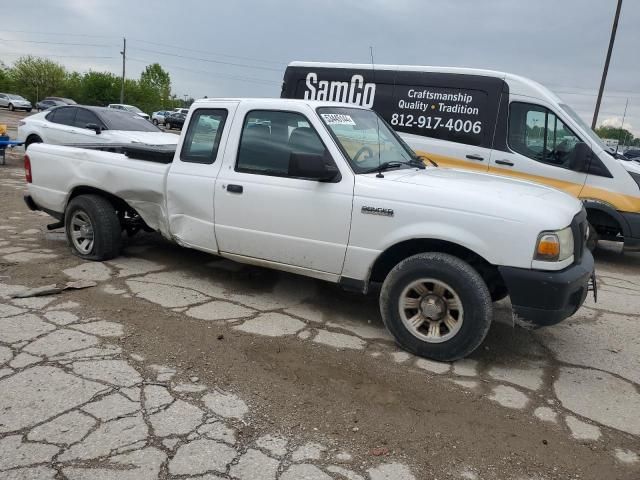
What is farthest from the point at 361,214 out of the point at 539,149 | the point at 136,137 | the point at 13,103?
the point at 13,103

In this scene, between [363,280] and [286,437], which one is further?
[363,280]

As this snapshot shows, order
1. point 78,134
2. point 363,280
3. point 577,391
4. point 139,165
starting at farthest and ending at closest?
point 78,134
point 139,165
point 363,280
point 577,391

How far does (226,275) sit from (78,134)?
6987 millimetres

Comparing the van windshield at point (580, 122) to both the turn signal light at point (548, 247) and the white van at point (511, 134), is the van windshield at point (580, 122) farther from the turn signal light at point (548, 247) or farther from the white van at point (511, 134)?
the turn signal light at point (548, 247)

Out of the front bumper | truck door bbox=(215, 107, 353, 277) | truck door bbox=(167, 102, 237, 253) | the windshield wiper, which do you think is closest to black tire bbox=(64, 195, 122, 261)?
truck door bbox=(167, 102, 237, 253)

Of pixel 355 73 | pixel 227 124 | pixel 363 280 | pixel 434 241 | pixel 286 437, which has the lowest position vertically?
→ pixel 286 437

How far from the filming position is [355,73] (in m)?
8.07

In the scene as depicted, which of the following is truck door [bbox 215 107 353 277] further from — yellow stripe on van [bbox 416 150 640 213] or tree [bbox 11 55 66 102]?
tree [bbox 11 55 66 102]

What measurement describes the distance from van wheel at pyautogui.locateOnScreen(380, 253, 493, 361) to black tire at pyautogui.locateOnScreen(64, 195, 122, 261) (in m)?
3.10

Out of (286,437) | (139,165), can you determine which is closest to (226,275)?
(139,165)

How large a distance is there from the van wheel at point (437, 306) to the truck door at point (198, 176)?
1779 mm

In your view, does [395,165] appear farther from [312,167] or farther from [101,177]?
[101,177]

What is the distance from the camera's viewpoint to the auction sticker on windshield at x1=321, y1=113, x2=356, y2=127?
14.4 feet

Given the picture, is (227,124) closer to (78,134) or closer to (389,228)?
(389,228)
